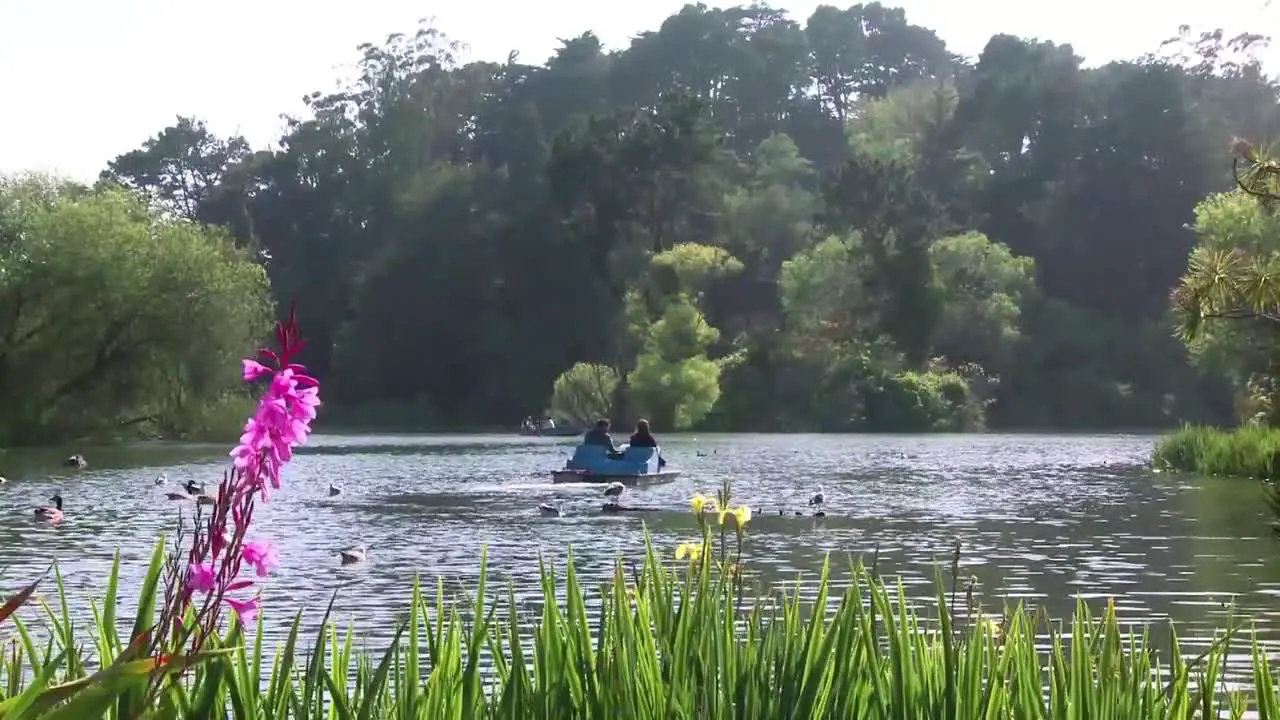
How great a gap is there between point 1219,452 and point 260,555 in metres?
32.7

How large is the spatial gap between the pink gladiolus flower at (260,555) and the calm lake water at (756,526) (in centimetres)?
201

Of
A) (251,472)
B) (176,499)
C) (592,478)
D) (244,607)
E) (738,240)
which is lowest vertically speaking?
(176,499)

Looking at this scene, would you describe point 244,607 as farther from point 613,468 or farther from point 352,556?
point 613,468

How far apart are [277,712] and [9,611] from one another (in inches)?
46.5

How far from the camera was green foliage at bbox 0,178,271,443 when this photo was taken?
158 feet

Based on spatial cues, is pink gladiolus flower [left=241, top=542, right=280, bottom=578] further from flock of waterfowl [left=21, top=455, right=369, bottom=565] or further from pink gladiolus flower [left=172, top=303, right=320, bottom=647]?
flock of waterfowl [left=21, top=455, right=369, bottom=565]

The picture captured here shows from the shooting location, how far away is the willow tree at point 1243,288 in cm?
1822

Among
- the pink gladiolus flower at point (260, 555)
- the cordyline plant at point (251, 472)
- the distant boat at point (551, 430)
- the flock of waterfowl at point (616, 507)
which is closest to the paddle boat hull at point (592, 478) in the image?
the flock of waterfowl at point (616, 507)

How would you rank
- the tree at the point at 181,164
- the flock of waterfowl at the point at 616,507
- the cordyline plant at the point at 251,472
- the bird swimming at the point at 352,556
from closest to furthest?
the cordyline plant at the point at 251,472 → the bird swimming at the point at 352,556 → the flock of waterfowl at the point at 616,507 → the tree at the point at 181,164

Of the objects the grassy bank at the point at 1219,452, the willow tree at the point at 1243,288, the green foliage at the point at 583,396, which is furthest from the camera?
the green foliage at the point at 583,396

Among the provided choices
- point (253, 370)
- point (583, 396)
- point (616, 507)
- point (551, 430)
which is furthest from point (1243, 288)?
point (583, 396)

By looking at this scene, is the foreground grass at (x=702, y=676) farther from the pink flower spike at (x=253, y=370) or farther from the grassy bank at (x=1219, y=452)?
the grassy bank at (x=1219, y=452)

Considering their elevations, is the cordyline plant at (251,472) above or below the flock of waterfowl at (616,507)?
above

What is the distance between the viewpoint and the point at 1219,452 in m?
34.2
